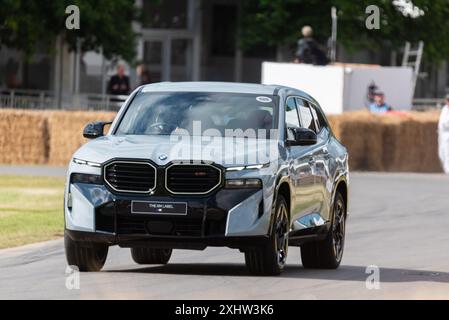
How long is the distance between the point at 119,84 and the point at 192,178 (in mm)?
28387

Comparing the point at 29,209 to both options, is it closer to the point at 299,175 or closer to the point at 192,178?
the point at 299,175

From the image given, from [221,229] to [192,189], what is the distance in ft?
1.34

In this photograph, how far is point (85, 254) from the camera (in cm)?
1391

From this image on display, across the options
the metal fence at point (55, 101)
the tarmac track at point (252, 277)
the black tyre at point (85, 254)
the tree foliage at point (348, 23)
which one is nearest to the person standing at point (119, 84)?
the metal fence at point (55, 101)

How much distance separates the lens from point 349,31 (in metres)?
47.2

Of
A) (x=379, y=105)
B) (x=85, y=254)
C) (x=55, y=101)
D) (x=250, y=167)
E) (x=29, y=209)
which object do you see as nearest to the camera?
(x=250, y=167)

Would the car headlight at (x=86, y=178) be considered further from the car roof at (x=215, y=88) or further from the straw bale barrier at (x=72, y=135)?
the straw bale barrier at (x=72, y=135)

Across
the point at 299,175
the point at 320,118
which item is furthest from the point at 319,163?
the point at 320,118

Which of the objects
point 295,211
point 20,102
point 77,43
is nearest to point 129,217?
point 295,211

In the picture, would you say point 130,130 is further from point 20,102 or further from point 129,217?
point 20,102

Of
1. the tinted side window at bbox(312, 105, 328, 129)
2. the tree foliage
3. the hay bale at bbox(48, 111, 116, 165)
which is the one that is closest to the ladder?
the tree foliage

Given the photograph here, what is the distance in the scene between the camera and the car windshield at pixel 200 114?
1437 centimetres

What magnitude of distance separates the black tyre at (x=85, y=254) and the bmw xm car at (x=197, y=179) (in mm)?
12
